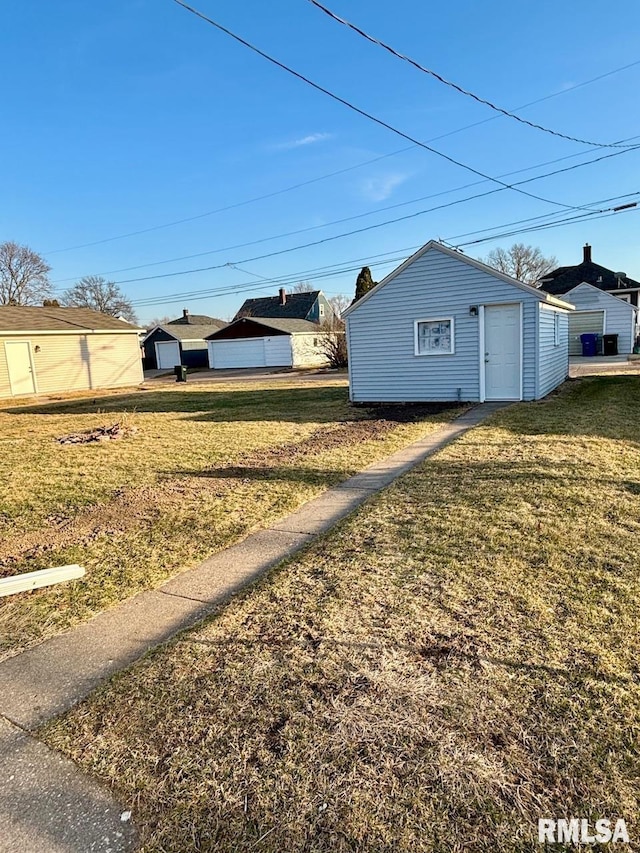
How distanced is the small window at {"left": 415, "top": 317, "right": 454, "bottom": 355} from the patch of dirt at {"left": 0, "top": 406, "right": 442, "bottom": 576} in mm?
3875

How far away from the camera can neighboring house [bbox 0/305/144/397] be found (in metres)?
20.6

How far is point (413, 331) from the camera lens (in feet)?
40.5

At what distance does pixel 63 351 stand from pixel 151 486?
19117mm

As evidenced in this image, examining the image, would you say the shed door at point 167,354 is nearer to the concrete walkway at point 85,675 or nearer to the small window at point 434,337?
the small window at point 434,337

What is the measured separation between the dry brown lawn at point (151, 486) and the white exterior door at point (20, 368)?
9.22 m

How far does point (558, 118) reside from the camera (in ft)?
42.4

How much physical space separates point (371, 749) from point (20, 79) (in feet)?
51.8

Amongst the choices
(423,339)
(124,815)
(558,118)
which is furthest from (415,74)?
(124,815)

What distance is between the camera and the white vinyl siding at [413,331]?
1138 centimetres

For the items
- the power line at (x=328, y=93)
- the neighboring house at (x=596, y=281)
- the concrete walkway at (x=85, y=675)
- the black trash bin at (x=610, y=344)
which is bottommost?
the concrete walkway at (x=85, y=675)

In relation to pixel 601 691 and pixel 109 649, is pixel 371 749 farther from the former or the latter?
pixel 109 649

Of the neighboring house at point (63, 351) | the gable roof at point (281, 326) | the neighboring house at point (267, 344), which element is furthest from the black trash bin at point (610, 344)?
the neighboring house at point (63, 351)

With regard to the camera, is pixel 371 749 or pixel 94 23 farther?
pixel 94 23
